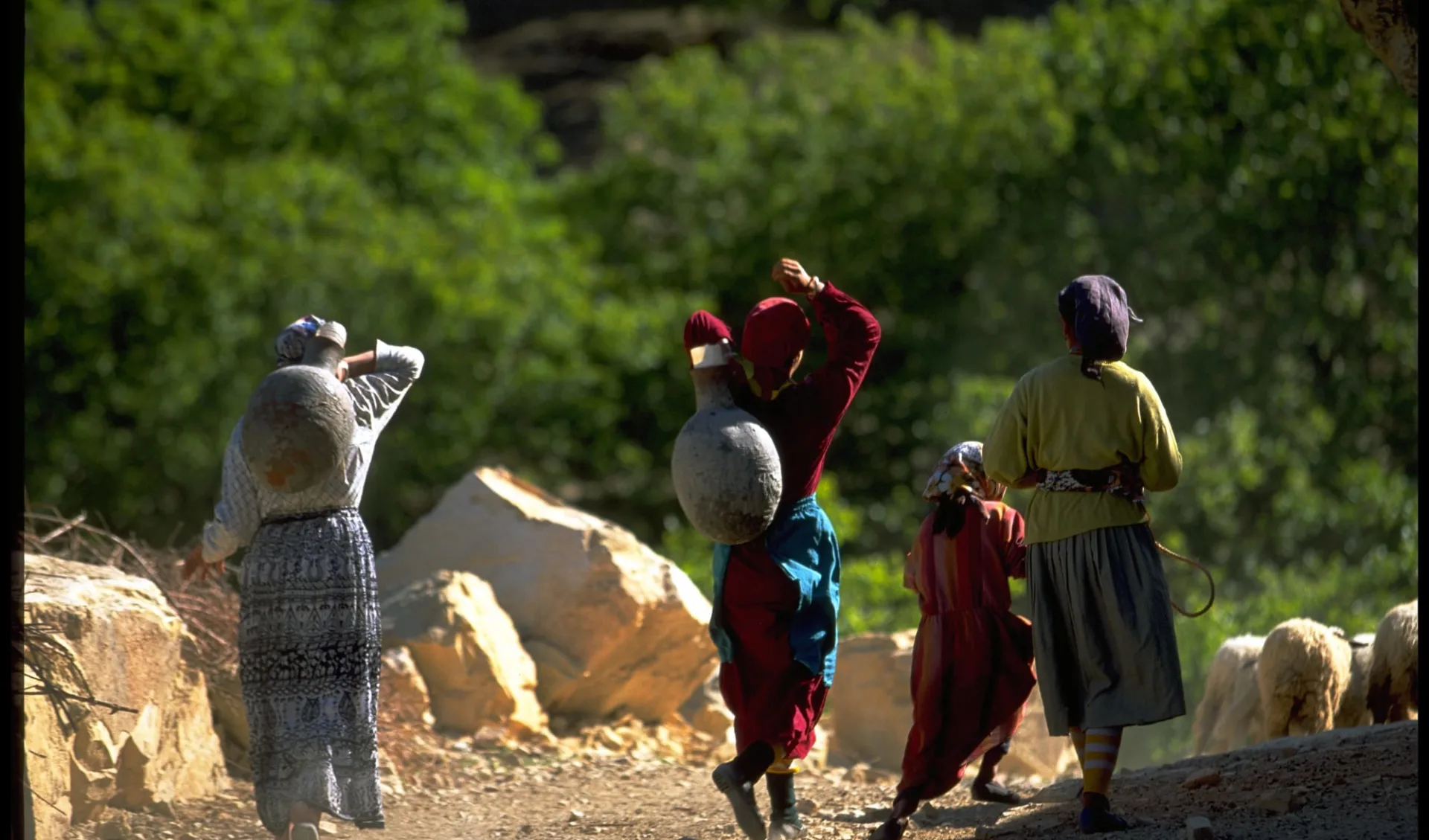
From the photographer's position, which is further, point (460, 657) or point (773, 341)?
point (460, 657)

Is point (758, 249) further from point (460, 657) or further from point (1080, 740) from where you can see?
point (1080, 740)

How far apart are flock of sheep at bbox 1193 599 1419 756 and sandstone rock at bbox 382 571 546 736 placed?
3097mm

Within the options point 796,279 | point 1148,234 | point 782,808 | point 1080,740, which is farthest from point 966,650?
point 1148,234

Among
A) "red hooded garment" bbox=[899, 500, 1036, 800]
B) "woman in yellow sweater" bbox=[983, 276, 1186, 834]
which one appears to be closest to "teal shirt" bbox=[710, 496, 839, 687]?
"red hooded garment" bbox=[899, 500, 1036, 800]

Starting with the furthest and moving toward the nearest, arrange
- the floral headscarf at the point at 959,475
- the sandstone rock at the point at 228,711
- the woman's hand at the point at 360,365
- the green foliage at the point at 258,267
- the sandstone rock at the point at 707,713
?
the green foliage at the point at 258,267 < the sandstone rock at the point at 707,713 < the sandstone rock at the point at 228,711 < the woman's hand at the point at 360,365 < the floral headscarf at the point at 959,475

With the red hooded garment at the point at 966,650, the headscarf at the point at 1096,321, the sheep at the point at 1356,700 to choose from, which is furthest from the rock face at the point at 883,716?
the headscarf at the point at 1096,321

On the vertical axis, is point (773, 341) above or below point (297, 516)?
above

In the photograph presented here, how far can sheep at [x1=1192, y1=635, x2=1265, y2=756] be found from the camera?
22.4 feet

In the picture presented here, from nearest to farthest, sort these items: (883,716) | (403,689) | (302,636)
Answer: (302,636), (403,689), (883,716)

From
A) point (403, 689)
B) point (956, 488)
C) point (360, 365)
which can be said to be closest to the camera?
point (956, 488)

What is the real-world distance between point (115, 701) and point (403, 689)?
1475mm

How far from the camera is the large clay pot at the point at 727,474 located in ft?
16.0

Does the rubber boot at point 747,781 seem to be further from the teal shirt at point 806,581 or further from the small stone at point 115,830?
the small stone at point 115,830

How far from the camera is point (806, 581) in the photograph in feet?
16.5
